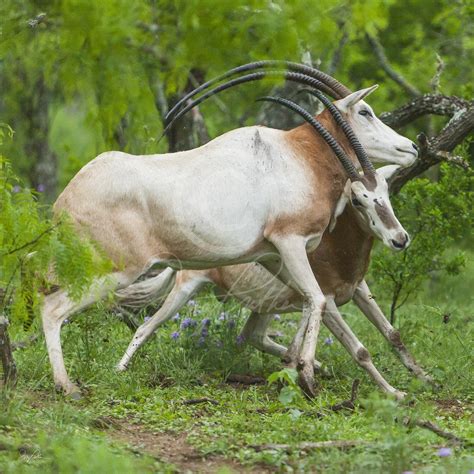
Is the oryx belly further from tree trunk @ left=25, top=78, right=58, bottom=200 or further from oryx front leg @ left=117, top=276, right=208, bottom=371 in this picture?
tree trunk @ left=25, top=78, right=58, bottom=200

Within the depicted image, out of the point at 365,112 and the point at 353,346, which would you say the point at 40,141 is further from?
the point at 353,346

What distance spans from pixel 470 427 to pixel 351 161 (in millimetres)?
2173

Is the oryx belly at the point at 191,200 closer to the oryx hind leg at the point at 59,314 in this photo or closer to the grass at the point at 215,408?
the oryx hind leg at the point at 59,314

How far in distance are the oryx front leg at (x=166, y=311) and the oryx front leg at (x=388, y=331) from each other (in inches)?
44.5

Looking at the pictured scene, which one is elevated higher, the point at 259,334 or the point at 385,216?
the point at 385,216

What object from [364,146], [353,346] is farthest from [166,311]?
[364,146]

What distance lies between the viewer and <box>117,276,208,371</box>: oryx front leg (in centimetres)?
818

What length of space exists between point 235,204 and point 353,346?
128 cm

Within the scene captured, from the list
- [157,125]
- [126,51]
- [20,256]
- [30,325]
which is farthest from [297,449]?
[157,125]

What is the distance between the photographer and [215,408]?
713 cm

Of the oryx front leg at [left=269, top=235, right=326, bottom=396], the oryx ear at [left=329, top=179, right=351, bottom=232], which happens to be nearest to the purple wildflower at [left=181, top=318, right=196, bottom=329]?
the oryx front leg at [left=269, top=235, right=326, bottom=396]

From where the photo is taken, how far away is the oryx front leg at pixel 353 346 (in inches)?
307

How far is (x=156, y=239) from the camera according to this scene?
736cm

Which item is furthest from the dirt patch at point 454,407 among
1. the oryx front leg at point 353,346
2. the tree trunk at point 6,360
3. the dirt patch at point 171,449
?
the tree trunk at point 6,360
